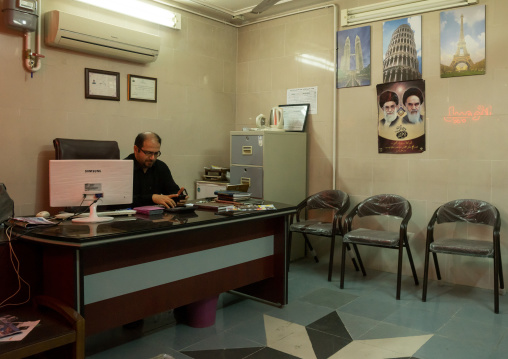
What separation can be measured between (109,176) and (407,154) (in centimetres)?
281

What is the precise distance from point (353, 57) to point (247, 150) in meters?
1.41

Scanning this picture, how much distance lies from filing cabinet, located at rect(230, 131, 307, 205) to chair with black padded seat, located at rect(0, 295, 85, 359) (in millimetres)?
2564

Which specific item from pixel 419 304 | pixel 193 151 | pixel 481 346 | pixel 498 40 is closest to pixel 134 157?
pixel 193 151

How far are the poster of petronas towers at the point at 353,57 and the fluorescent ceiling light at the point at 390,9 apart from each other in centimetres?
10

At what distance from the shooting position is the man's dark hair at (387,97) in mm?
4406

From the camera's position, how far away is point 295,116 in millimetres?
5090

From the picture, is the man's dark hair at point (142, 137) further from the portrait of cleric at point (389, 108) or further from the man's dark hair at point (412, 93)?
the man's dark hair at point (412, 93)

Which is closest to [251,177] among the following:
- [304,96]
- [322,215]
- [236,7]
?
[322,215]

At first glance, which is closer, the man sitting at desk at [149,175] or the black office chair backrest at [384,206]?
the man sitting at desk at [149,175]

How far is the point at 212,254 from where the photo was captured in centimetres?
309

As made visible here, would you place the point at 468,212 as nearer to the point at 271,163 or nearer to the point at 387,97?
the point at 387,97

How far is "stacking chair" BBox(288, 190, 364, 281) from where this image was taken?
426 cm

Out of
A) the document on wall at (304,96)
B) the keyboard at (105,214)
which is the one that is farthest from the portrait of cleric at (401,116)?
the keyboard at (105,214)

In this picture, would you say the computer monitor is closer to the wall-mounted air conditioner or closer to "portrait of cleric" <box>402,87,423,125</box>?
the wall-mounted air conditioner
